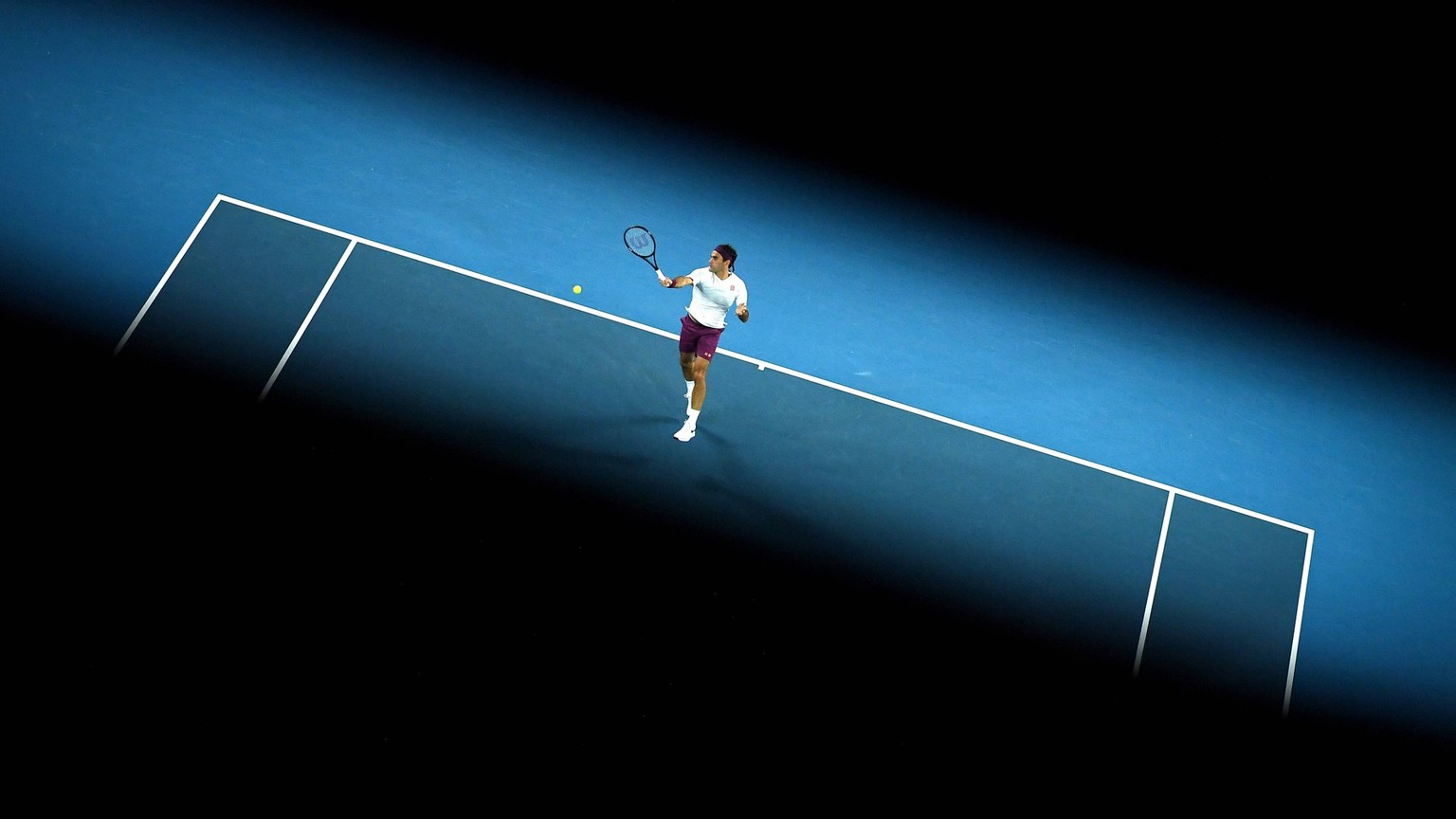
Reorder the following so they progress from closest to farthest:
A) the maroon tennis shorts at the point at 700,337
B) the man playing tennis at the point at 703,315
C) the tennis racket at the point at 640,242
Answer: the man playing tennis at the point at 703,315
the maroon tennis shorts at the point at 700,337
the tennis racket at the point at 640,242

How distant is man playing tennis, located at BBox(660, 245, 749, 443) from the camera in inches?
412

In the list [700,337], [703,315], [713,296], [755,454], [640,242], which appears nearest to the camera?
[713,296]

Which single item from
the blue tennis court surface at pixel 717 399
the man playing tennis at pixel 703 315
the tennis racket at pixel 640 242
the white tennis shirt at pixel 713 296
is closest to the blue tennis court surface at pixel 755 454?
the blue tennis court surface at pixel 717 399

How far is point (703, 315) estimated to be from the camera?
10.7 m

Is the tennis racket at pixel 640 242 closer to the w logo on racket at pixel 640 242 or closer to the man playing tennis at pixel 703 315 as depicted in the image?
the w logo on racket at pixel 640 242

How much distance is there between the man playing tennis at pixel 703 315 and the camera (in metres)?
10.5

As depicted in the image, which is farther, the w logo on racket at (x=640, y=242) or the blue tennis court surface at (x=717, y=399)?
the w logo on racket at (x=640, y=242)

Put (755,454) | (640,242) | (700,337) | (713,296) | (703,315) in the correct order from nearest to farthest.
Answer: (713,296)
(703,315)
(700,337)
(755,454)
(640,242)

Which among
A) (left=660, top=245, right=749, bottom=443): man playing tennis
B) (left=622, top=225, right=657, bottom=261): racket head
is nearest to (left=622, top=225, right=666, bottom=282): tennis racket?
(left=622, top=225, right=657, bottom=261): racket head

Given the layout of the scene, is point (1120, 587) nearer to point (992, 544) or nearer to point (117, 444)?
point (992, 544)

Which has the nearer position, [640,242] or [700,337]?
[700,337]

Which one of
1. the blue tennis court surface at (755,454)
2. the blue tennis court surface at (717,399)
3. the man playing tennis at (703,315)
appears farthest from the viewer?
the blue tennis court surface at (755,454)

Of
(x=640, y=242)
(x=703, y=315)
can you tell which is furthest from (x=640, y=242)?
(x=703, y=315)

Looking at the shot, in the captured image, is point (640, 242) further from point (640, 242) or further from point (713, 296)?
point (713, 296)
